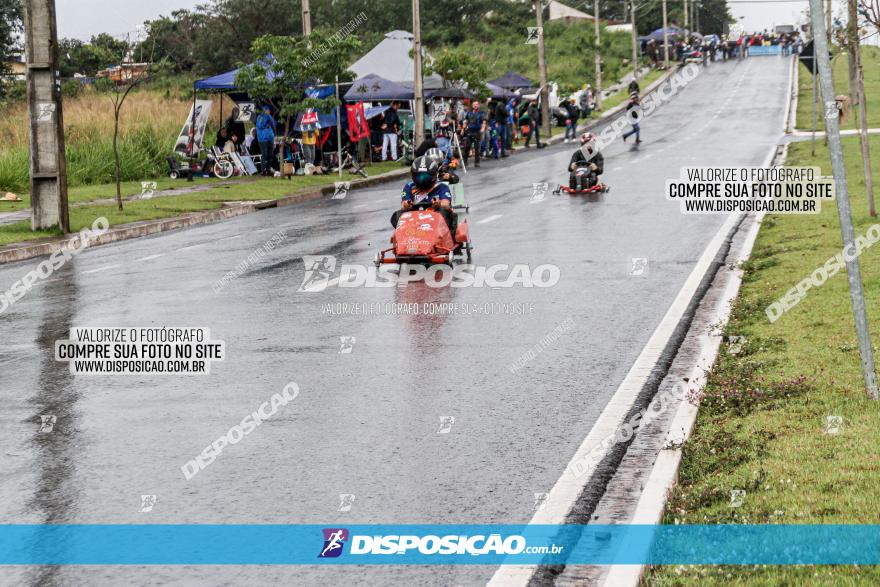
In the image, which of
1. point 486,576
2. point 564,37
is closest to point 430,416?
point 486,576

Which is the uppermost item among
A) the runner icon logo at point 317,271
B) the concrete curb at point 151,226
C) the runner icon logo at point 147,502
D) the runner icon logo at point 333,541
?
the concrete curb at point 151,226

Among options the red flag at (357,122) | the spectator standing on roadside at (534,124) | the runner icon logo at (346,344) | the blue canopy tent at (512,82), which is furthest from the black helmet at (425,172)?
the blue canopy tent at (512,82)

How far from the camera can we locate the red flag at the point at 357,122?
126ft

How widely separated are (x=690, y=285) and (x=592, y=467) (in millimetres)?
7002

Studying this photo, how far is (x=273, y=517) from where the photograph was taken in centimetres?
613

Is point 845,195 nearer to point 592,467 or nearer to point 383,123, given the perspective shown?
point 592,467

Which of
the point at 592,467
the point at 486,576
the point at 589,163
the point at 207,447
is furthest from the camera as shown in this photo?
the point at 589,163

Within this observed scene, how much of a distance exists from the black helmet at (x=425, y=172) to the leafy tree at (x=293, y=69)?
1773 centimetres

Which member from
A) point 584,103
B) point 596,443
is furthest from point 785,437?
point 584,103

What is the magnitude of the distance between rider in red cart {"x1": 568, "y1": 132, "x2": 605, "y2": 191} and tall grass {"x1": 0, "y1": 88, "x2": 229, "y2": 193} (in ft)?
43.2

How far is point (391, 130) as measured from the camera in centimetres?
4353

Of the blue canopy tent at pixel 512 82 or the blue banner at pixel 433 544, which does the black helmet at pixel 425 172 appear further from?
the blue canopy tent at pixel 512 82

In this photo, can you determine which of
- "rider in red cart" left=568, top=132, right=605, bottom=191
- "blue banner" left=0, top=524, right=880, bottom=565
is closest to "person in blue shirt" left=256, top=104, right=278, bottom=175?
A: "rider in red cart" left=568, top=132, right=605, bottom=191

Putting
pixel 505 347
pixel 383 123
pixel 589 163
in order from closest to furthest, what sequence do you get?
pixel 505 347, pixel 589 163, pixel 383 123
